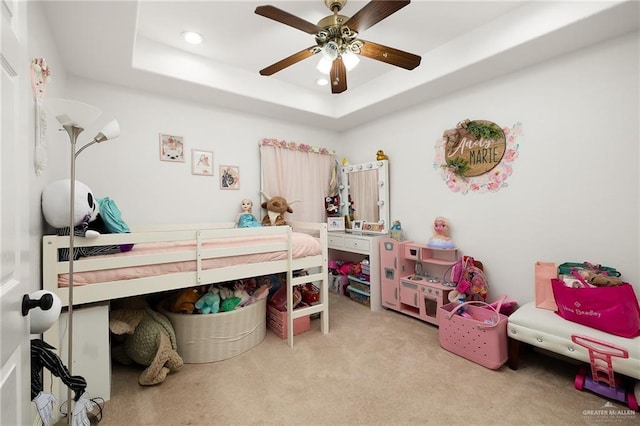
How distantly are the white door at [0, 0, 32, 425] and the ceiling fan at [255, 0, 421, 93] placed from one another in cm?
116

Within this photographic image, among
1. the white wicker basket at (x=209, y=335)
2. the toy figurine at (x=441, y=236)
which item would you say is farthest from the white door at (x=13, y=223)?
the toy figurine at (x=441, y=236)

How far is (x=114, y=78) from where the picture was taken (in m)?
2.54

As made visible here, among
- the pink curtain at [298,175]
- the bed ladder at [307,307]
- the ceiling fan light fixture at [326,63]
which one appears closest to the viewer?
the ceiling fan light fixture at [326,63]

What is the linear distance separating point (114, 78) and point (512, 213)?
11.9ft

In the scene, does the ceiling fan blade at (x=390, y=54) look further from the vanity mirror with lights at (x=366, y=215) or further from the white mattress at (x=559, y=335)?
the white mattress at (x=559, y=335)

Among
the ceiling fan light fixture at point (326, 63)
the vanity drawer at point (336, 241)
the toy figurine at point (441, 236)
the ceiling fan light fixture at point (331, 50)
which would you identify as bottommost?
the vanity drawer at point (336, 241)

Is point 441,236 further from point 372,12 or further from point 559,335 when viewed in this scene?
point 372,12

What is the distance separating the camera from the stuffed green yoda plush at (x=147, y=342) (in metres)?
1.93

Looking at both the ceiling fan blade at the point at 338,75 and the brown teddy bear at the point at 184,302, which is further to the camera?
the brown teddy bear at the point at 184,302

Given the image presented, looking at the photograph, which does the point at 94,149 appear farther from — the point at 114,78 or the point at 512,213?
the point at 512,213

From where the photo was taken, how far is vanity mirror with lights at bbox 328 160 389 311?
3303 millimetres

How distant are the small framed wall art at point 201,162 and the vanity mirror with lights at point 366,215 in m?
1.68

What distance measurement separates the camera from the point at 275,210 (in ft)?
10.9

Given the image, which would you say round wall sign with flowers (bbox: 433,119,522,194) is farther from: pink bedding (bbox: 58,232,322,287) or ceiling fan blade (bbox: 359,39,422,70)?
pink bedding (bbox: 58,232,322,287)
